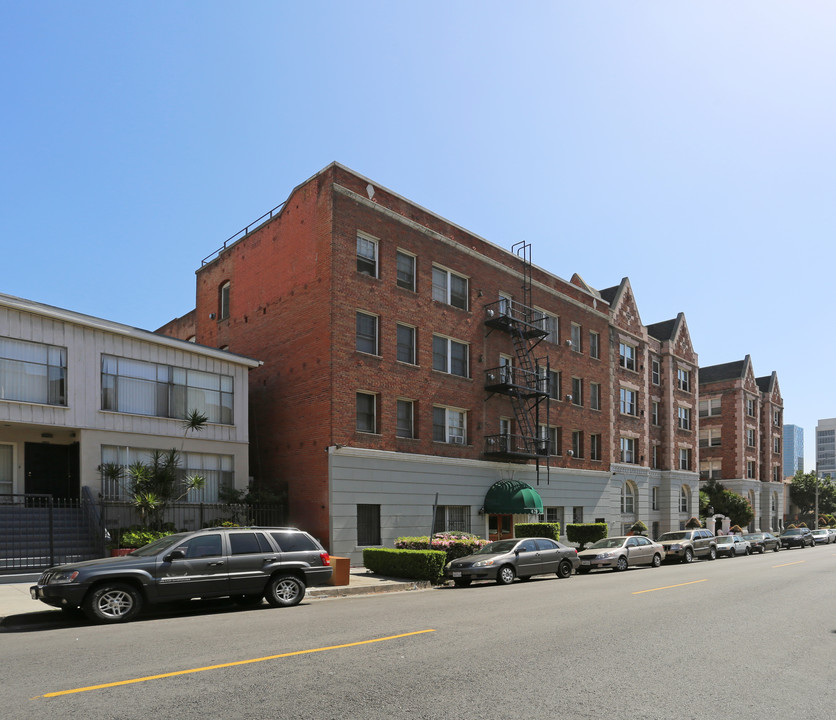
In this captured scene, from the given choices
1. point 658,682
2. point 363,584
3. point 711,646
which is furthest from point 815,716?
point 363,584

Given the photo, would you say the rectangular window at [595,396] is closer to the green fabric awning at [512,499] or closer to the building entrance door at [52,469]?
the green fabric awning at [512,499]

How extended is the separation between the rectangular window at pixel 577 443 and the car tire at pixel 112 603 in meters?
28.8

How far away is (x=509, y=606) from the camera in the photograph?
14078 millimetres

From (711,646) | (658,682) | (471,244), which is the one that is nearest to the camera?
(658,682)

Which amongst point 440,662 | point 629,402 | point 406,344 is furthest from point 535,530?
point 440,662

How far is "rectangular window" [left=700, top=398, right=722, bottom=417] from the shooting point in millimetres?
66000

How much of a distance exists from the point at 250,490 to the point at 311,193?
11.1 metres

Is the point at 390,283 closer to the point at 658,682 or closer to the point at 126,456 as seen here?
the point at 126,456

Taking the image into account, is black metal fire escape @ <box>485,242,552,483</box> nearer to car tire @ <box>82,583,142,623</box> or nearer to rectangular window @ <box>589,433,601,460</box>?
rectangular window @ <box>589,433,601,460</box>

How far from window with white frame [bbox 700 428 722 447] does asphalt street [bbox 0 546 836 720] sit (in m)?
A: 54.4

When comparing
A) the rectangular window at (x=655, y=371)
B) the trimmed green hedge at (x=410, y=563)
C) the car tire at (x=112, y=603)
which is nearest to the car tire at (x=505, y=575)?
the trimmed green hedge at (x=410, y=563)

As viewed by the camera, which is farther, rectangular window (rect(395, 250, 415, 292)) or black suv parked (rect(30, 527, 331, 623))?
rectangular window (rect(395, 250, 415, 292))

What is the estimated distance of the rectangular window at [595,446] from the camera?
130ft

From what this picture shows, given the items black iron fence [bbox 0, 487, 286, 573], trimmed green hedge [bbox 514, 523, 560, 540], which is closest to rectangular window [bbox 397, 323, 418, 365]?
trimmed green hedge [bbox 514, 523, 560, 540]
